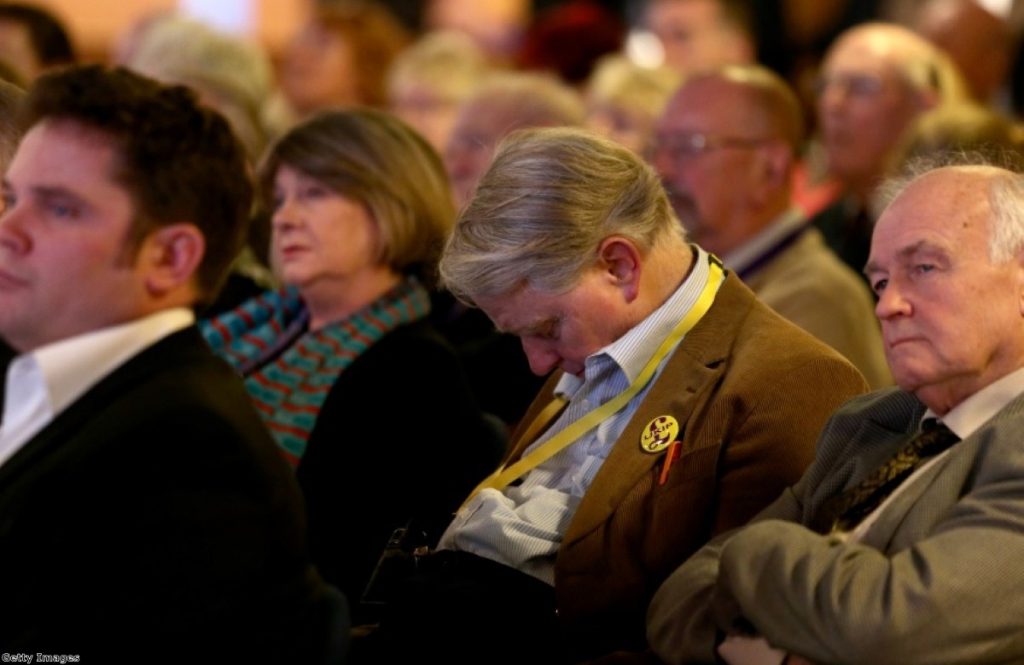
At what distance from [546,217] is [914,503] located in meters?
0.83

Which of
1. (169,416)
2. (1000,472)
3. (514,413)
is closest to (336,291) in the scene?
(514,413)

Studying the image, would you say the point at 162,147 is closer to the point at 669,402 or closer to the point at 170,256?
the point at 170,256

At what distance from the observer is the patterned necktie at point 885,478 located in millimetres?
2365

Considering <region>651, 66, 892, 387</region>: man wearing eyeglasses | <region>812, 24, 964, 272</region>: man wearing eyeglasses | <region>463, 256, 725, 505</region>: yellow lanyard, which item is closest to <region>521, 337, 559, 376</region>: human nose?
<region>463, 256, 725, 505</region>: yellow lanyard

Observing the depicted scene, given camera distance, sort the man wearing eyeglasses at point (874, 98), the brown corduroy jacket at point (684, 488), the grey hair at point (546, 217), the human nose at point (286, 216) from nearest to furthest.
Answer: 1. the brown corduroy jacket at point (684, 488)
2. the grey hair at point (546, 217)
3. the human nose at point (286, 216)
4. the man wearing eyeglasses at point (874, 98)

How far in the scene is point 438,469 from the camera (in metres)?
3.34

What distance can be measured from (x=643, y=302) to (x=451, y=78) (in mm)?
3913

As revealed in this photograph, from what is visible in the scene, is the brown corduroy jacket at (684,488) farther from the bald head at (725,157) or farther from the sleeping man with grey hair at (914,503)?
the bald head at (725,157)

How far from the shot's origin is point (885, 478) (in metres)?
2.37

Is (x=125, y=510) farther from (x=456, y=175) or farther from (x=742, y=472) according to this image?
(x=456, y=175)

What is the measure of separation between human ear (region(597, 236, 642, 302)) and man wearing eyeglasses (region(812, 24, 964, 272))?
111 inches

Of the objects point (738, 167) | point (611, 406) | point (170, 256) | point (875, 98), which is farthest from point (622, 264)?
point (875, 98)

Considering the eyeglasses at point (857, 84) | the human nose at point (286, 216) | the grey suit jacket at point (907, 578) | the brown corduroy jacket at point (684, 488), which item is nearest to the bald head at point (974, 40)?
the eyeglasses at point (857, 84)

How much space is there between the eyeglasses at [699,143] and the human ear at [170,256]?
256 centimetres
